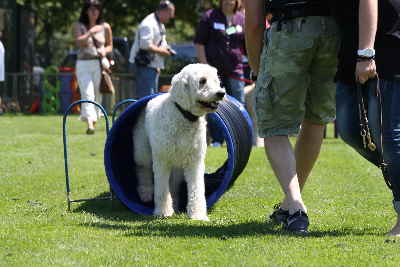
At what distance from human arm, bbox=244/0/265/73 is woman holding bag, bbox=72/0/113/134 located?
7095mm

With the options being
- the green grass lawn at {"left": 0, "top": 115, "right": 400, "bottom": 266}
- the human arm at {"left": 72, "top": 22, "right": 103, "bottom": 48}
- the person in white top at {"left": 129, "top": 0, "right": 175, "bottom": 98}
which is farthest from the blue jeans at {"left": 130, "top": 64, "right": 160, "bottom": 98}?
the green grass lawn at {"left": 0, "top": 115, "right": 400, "bottom": 266}

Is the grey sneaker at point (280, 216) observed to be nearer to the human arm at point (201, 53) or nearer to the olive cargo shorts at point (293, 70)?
the olive cargo shorts at point (293, 70)

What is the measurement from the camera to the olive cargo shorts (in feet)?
16.4

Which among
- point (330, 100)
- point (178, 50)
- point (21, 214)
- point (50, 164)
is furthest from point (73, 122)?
point (330, 100)

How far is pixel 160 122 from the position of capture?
617 centimetres

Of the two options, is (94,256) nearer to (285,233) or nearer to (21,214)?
(285,233)

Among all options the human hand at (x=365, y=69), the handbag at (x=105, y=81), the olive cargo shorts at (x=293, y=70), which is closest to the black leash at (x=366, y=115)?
the human hand at (x=365, y=69)

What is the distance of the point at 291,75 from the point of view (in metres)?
5.04

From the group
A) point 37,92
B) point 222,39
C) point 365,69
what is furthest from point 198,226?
point 37,92

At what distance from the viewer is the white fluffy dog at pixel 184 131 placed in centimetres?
594

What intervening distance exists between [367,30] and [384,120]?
61cm

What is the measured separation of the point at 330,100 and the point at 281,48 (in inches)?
23.9

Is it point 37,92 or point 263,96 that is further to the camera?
point 37,92

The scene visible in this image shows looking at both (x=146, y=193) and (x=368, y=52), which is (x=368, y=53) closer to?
(x=368, y=52)
